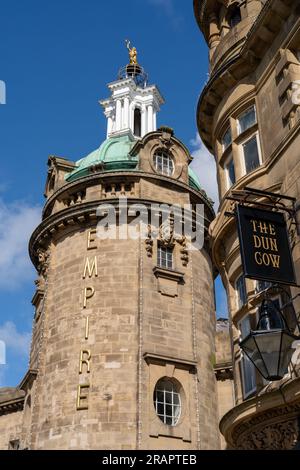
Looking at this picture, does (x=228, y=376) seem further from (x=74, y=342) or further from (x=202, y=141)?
(x=202, y=141)

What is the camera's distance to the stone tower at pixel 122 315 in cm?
2152

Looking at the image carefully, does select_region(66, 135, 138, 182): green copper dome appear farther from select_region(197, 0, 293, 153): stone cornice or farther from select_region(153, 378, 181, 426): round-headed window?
select_region(197, 0, 293, 153): stone cornice

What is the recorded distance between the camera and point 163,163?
28.5 metres

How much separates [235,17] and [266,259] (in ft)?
31.6

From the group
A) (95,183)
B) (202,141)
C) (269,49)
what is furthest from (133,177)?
(269,49)

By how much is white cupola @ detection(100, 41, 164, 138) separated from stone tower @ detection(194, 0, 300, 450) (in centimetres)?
2624

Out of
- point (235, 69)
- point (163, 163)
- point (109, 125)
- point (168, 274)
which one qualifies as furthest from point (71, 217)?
point (109, 125)

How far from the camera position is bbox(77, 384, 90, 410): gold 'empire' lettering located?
2134 cm

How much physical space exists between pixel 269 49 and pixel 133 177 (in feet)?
42.4

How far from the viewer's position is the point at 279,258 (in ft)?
34.9

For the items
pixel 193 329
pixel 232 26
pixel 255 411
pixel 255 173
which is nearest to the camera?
pixel 255 411

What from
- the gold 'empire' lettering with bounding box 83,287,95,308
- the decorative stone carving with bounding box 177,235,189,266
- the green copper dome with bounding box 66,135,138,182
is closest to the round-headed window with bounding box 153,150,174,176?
the green copper dome with bounding box 66,135,138,182

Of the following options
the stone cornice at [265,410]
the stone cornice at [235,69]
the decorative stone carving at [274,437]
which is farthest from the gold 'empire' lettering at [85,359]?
the decorative stone carving at [274,437]

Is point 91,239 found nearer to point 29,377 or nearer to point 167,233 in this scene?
point 167,233
